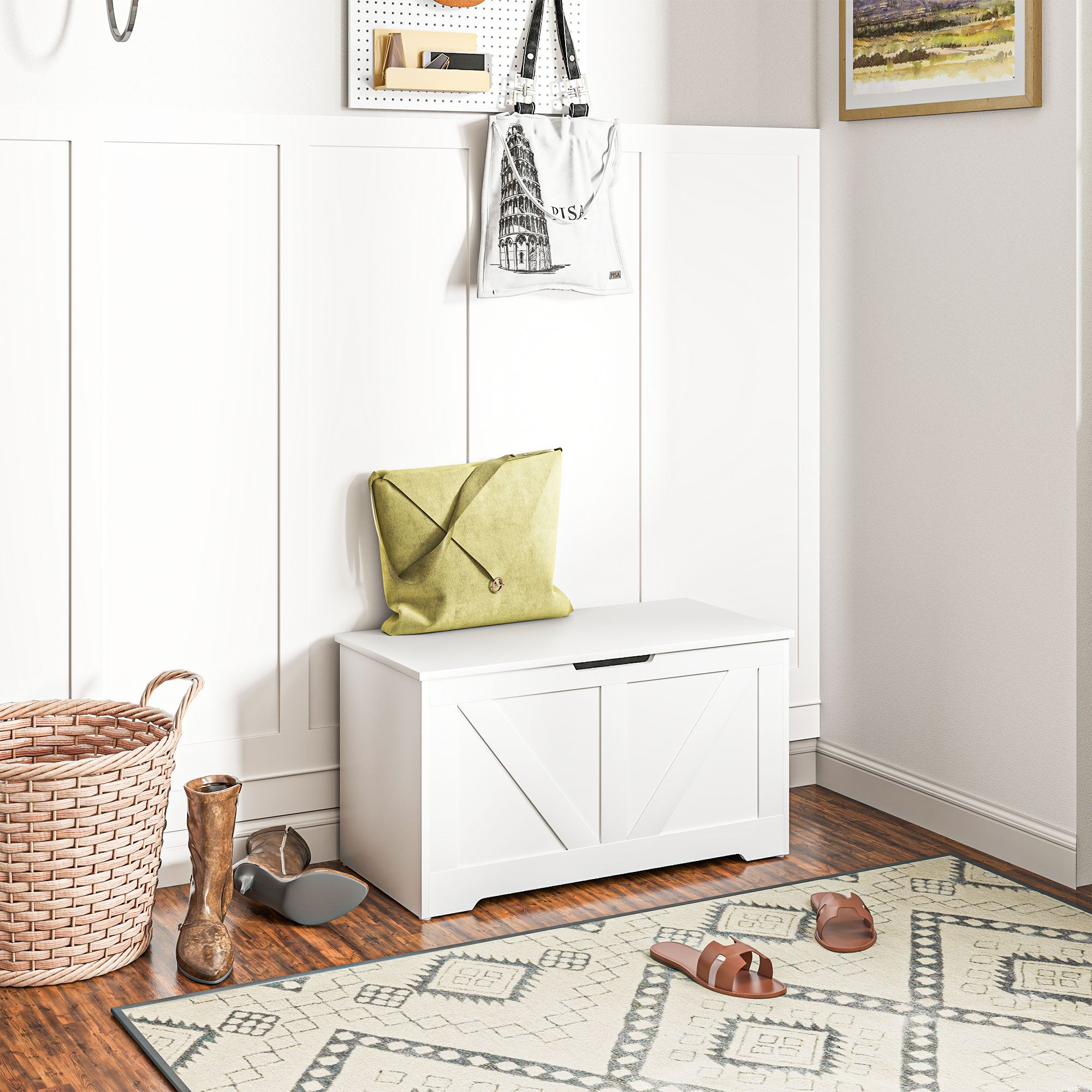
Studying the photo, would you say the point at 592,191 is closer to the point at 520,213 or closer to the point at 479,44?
the point at 520,213

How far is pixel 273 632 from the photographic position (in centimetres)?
288

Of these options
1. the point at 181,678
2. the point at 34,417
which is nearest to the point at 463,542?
the point at 181,678

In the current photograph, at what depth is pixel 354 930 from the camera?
254 centimetres

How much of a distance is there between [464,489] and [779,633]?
755 millimetres

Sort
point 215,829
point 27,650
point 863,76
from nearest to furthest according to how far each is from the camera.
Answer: point 215,829, point 27,650, point 863,76

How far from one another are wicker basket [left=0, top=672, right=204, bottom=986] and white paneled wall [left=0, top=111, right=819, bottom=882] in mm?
406

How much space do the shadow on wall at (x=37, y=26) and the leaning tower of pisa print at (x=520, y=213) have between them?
3.03 feet

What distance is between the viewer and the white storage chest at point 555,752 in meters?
2.60

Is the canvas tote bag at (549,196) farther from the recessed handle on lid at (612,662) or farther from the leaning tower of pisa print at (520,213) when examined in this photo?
the recessed handle on lid at (612,662)

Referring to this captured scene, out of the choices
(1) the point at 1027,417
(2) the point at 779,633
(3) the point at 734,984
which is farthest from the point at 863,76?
(3) the point at 734,984

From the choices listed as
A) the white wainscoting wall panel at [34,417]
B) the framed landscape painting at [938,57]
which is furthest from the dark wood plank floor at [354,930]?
the framed landscape painting at [938,57]

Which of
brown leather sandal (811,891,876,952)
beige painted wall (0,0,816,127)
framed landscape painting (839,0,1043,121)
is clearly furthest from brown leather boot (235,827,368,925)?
framed landscape painting (839,0,1043,121)

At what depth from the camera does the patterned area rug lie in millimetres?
1990

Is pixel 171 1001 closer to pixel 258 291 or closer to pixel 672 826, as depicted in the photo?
pixel 672 826
